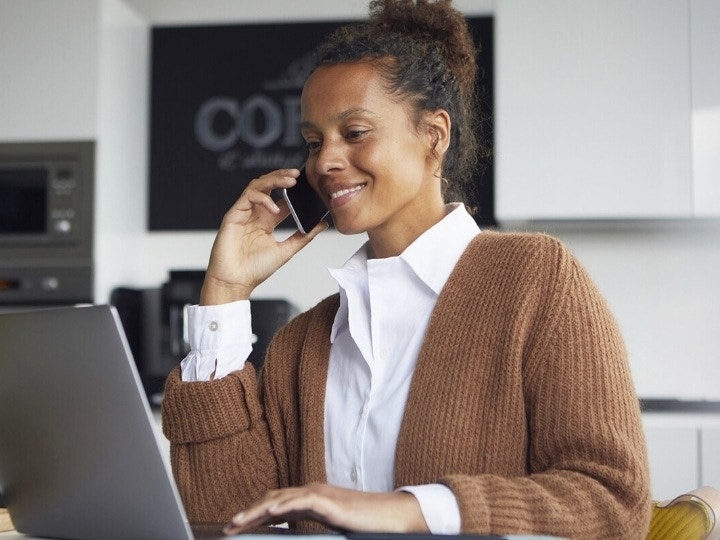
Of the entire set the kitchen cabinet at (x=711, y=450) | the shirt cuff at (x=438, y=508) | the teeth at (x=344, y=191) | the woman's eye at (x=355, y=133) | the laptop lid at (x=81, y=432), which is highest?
the woman's eye at (x=355, y=133)

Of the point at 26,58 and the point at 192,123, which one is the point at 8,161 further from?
the point at 192,123

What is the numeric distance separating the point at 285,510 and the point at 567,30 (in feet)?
7.72

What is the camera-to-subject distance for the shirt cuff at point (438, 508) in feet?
3.34

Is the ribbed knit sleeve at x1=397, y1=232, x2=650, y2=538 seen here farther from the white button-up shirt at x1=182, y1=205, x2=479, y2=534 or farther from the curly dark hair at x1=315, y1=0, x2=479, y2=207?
the curly dark hair at x1=315, y1=0, x2=479, y2=207

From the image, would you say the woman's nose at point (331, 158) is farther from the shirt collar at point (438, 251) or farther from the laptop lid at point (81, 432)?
the laptop lid at point (81, 432)

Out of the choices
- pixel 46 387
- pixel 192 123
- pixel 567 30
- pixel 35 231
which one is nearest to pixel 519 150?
pixel 567 30

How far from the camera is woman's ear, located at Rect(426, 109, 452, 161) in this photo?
1530 millimetres

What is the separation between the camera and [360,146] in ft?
4.78

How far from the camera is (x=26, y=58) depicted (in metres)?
3.08

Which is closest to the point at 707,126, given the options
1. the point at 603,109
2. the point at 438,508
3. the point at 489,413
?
the point at 603,109

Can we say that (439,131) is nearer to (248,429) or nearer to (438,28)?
(438,28)

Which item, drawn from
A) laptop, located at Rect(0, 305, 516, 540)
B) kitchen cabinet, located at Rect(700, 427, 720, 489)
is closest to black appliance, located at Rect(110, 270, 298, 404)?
kitchen cabinet, located at Rect(700, 427, 720, 489)

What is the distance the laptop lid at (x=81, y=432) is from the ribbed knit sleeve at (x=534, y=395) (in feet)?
1.13

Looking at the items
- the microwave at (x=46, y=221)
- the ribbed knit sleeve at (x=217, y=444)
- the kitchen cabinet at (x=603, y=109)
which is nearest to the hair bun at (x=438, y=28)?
the ribbed knit sleeve at (x=217, y=444)
